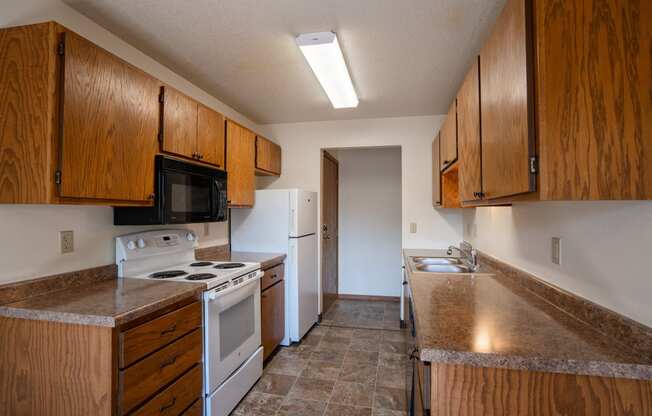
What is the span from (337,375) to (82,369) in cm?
182

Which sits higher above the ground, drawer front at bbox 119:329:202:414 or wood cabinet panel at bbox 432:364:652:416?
wood cabinet panel at bbox 432:364:652:416

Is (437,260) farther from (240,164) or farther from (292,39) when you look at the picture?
(292,39)

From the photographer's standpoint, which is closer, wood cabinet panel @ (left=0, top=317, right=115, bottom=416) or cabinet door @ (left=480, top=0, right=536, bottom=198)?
cabinet door @ (left=480, top=0, right=536, bottom=198)

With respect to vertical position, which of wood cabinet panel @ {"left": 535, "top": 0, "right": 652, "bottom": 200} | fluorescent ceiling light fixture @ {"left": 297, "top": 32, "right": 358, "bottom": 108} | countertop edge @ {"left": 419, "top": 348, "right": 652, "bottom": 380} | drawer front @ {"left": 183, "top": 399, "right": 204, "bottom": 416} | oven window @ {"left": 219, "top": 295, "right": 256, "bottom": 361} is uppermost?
fluorescent ceiling light fixture @ {"left": 297, "top": 32, "right": 358, "bottom": 108}

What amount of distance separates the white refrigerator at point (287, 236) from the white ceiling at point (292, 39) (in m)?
1.02

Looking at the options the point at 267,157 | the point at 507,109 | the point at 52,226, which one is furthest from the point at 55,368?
the point at 267,157

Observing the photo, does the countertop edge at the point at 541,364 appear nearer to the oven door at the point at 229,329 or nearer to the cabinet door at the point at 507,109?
the cabinet door at the point at 507,109

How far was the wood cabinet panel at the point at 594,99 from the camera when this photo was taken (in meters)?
0.86

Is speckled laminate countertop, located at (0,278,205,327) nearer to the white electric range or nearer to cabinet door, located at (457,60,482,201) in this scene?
the white electric range

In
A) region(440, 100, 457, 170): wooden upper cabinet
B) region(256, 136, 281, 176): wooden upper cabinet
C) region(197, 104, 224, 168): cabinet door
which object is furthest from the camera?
region(256, 136, 281, 176): wooden upper cabinet

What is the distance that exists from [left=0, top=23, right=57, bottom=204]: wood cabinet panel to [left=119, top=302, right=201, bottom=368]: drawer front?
0.69 metres

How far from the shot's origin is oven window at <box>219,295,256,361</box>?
2.02 m

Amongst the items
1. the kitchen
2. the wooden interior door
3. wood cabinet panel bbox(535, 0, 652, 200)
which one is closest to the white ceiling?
the kitchen

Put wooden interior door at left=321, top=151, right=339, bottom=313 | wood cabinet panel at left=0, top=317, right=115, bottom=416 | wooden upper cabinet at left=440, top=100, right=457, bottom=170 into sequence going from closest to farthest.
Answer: wood cabinet panel at left=0, top=317, right=115, bottom=416 → wooden upper cabinet at left=440, top=100, right=457, bottom=170 → wooden interior door at left=321, top=151, right=339, bottom=313
